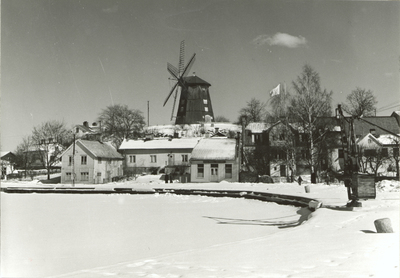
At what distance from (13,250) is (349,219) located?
8659 mm

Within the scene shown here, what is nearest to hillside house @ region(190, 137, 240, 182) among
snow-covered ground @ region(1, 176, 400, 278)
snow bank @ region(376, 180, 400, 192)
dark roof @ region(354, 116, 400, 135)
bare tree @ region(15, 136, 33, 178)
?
snow bank @ region(376, 180, 400, 192)

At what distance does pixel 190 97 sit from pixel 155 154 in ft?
72.4

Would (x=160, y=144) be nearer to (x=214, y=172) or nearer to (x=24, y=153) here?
(x=214, y=172)

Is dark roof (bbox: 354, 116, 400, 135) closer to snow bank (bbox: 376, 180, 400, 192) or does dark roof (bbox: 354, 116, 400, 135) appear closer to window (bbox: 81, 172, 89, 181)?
snow bank (bbox: 376, 180, 400, 192)

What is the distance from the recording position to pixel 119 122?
2403 inches

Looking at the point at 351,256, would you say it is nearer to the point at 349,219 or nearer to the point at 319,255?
the point at 319,255

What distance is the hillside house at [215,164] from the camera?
4181 centimetres

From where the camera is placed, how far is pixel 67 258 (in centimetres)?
957

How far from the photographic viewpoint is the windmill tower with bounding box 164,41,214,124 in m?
71.6

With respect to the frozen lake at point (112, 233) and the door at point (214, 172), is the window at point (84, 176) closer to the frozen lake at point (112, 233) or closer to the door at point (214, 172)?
the door at point (214, 172)

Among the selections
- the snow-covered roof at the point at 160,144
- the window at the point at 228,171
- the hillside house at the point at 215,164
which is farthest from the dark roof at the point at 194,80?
the window at the point at 228,171

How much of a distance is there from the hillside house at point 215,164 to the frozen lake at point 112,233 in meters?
22.2

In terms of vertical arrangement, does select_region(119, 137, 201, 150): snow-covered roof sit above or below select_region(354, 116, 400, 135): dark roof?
below

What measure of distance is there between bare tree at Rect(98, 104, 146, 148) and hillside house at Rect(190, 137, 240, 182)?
2004cm
